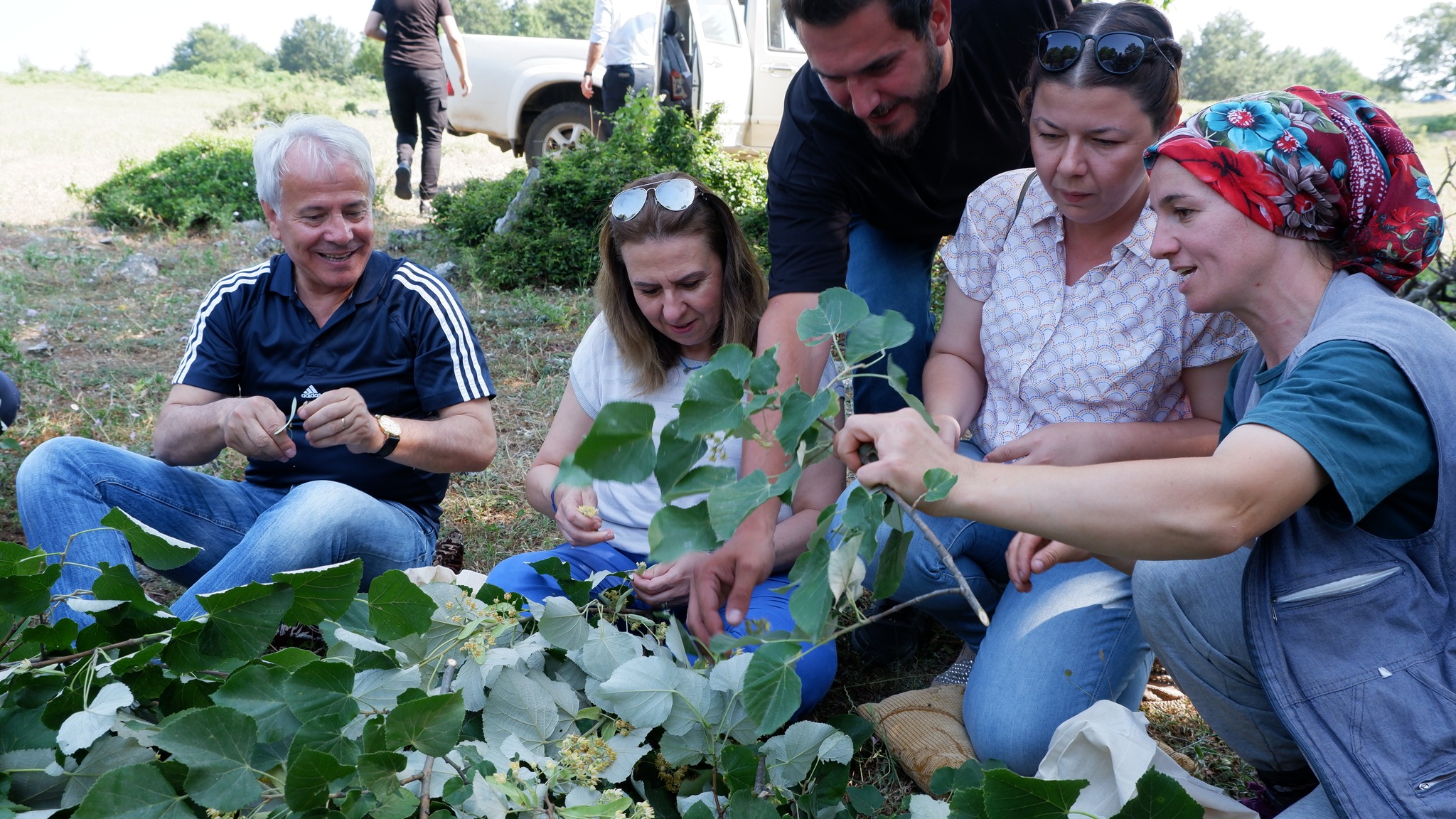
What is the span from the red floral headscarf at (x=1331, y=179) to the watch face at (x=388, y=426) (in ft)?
5.59

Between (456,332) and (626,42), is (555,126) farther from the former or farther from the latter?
(456,332)

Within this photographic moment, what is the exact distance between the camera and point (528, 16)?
177 ft

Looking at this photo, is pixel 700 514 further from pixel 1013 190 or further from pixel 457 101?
pixel 457 101

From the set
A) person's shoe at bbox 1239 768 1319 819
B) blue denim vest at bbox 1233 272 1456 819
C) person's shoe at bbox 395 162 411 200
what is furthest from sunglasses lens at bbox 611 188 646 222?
person's shoe at bbox 395 162 411 200

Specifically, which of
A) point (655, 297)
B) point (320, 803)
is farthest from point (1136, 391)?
point (320, 803)

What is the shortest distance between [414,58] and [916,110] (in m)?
6.78

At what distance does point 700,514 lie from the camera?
113cm

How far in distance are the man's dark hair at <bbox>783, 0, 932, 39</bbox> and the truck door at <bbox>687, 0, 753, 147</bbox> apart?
Answer: 5858 millimetres

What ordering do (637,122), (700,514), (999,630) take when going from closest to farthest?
(700,514)
(999,630)
(637,122)

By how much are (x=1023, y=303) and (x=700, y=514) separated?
1308mm

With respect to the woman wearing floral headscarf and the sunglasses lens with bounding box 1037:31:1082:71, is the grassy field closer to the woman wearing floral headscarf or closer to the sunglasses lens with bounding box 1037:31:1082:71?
the woman wearing floral headscarf

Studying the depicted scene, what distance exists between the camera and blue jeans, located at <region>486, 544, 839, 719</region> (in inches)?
84.0

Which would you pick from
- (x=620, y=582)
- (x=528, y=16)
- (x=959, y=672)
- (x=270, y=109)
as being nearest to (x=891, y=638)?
(x=959, y=672)

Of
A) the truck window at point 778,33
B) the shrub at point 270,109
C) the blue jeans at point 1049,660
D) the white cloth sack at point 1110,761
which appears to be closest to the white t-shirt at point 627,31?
the truck window at point 778,33
